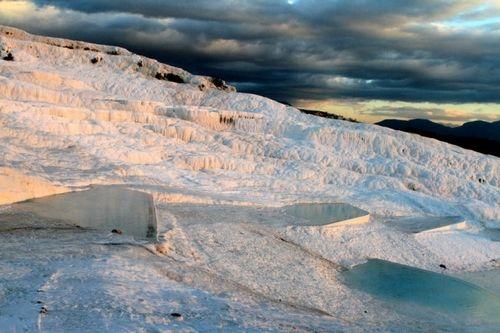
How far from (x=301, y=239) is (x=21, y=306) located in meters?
9.61

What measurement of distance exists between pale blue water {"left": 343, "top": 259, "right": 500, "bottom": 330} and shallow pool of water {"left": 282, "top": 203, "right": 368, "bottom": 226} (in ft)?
8.17

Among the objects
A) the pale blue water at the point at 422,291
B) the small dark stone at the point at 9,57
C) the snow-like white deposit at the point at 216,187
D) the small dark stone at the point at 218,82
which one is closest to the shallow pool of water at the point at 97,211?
the snow-like white deposit at the point at 216,187

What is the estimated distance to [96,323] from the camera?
6.94m

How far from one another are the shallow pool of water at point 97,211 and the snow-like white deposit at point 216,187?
55 cm

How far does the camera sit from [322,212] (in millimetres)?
19703

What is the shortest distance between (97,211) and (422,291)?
7.88 m

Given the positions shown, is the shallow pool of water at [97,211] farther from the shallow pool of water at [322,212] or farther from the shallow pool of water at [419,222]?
the shallow pool of water at [419,222]

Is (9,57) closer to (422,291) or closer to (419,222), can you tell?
(419,222)

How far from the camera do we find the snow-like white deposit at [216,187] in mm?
8805

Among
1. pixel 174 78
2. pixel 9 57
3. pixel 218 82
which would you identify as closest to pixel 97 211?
pixel 9 57

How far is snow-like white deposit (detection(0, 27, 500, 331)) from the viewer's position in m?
8.80

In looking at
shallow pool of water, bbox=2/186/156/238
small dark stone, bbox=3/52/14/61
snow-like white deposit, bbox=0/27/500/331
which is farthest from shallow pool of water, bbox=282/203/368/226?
small dark stone, bbox=3/52/14/61

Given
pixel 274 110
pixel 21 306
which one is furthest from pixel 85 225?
pixel 274 110

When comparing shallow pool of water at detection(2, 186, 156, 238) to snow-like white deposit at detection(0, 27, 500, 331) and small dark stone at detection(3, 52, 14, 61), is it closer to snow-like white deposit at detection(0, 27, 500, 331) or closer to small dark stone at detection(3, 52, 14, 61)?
snow-like white deposit at detection(0, 27, 500, 331)
